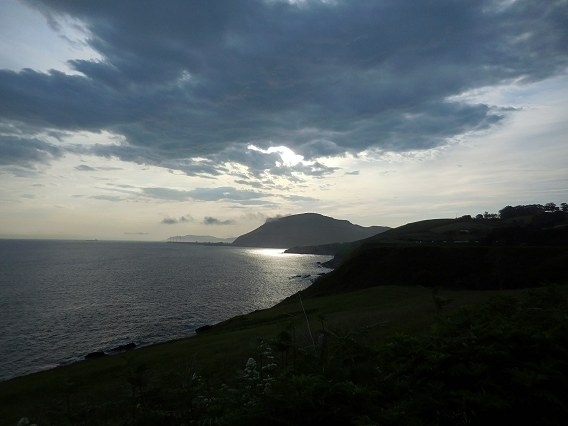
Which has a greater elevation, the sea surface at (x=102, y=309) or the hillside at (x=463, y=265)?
the hillside at (x=463, y=265)

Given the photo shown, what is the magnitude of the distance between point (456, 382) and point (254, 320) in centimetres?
5531

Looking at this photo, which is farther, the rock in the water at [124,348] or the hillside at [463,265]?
the hillside at [463,265]

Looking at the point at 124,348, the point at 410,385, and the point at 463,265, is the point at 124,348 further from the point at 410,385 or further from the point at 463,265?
the point at 463,265

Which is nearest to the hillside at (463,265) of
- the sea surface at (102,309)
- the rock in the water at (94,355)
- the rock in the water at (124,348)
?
the sea surface at (102,309)

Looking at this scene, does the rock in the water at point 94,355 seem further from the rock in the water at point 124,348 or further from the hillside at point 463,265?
the hillside at point 463,265

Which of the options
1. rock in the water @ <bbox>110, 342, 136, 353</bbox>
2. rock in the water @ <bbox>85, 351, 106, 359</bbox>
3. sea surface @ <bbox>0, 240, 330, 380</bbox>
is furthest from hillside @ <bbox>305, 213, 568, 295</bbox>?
rock in the water @ <bbox>85, 351, 106, 359</bbox>

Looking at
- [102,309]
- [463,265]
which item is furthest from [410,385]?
[102,309]

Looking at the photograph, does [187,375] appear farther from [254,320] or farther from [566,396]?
[254,320]

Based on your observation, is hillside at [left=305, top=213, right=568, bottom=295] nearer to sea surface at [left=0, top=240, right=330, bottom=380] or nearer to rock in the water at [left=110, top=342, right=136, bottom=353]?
sea surface at [left=0, top=240, right=330, bottom=380]

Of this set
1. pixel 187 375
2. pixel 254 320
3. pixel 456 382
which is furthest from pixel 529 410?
pixel 254 320

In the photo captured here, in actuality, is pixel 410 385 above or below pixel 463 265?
above

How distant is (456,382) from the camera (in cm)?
630

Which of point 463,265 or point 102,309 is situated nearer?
point 463,265

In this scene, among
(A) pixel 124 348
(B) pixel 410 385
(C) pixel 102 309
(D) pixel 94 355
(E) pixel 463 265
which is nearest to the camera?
(B) pixel 410 385
